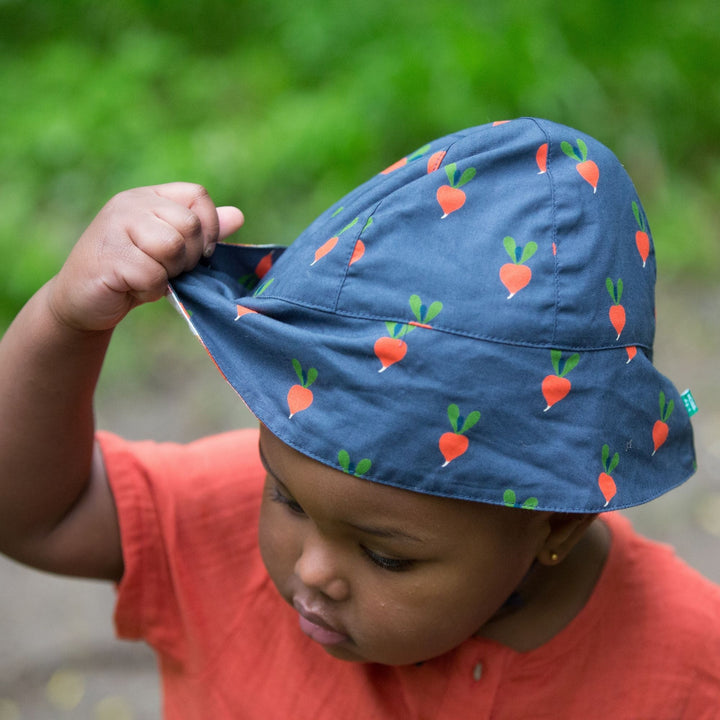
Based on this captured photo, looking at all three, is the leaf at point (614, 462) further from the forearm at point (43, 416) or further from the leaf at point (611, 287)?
the forearm at point (43, 416)

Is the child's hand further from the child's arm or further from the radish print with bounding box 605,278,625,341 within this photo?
the radish print with bounding box 605,278,625,341

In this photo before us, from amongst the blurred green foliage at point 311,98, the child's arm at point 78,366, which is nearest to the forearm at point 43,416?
the child's arm at point 78,366

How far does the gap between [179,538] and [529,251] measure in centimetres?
80

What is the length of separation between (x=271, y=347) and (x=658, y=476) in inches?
21.3

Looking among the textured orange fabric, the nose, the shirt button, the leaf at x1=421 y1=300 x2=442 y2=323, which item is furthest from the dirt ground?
the leaf at x1=421 y1=300 x2=442 y2=323

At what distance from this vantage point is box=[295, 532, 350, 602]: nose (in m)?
1.28

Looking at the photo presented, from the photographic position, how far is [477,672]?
1497 mm

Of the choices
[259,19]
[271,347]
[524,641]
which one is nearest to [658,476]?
[524,641]

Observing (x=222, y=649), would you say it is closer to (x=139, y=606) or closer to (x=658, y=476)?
(x=139, y=606)

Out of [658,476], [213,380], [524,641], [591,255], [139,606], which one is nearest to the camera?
[591,255]

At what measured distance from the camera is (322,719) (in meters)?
1.56

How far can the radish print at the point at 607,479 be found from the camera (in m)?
1.21

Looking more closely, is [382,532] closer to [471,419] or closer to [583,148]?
[471,419]

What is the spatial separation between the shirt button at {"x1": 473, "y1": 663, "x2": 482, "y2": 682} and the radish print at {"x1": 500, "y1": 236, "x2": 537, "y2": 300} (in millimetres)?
629
